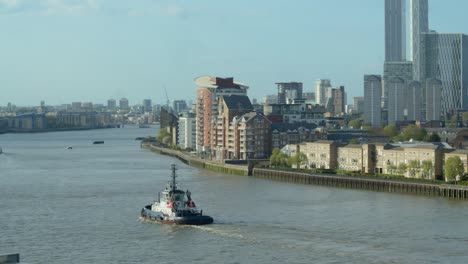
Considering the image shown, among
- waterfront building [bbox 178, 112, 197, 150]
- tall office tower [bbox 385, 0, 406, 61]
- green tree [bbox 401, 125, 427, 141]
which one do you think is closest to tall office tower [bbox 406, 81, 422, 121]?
green tree [bbox 401, 125, 427, 141]

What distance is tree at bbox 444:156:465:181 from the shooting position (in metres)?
38.7

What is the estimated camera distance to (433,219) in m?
28.8

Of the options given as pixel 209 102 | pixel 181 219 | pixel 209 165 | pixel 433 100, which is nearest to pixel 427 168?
pixel 181 219

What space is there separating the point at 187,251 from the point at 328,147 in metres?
25.4

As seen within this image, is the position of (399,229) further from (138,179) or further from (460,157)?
(138,179)

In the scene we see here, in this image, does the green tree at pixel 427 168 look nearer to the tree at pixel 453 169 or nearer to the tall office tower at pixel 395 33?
the tree at pixel 453 169

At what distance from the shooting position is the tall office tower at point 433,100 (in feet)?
347

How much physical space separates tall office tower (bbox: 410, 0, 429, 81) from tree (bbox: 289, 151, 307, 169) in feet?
265

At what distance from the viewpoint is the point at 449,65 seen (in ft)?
405

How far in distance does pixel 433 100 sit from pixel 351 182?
66.7m

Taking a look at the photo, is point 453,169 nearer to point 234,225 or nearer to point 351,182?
point 351,182

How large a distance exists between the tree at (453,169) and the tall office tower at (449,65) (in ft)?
258

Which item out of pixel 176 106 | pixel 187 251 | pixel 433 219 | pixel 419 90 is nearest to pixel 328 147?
pixel 433 219

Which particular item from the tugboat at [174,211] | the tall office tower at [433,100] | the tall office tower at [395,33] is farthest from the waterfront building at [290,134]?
the tall office tower at [395,33]
